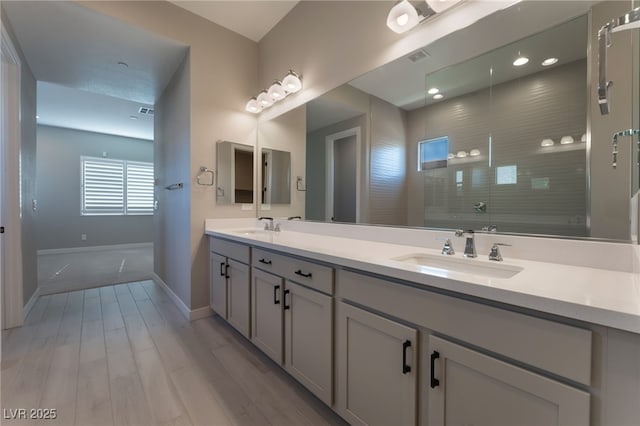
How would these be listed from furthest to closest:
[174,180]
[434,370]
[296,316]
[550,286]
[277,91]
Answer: [174,180] < [277,91] < [296,316] < [434,370] < [550,286]

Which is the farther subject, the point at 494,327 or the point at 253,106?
the point at 253,106

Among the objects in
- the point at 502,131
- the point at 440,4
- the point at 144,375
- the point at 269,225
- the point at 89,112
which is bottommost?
the point at 144,375

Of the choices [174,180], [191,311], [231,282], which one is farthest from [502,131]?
[174,180]

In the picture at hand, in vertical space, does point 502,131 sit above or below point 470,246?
above

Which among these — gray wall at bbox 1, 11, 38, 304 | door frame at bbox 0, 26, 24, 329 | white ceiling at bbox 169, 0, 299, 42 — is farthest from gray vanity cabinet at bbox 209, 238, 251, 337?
white ceiling at bbox 169, 0, 299, 42

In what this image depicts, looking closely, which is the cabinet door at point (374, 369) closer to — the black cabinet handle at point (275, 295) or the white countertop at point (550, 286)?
the white countertop at point (550, 286)

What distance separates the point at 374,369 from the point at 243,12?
2.98 metres

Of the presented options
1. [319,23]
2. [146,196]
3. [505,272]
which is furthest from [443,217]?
[146,196]

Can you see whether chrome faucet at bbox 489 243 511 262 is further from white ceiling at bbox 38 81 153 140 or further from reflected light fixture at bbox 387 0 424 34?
white ceiling at bbox 38 81 153 140

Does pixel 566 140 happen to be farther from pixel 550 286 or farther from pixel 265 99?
pixel 265 99

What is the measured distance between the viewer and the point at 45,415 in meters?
1.34

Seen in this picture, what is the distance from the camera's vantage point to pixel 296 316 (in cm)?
145

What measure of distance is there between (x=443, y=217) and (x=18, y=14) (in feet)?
11.1

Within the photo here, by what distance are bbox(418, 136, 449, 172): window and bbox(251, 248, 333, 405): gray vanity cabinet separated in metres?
0.83
